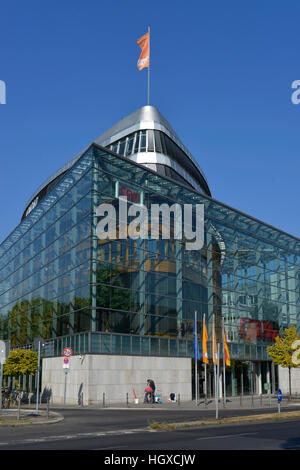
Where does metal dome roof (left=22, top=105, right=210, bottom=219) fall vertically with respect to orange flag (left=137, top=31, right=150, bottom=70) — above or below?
below

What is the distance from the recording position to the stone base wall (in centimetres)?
3750

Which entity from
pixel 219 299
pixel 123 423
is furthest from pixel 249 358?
pixel 123 423

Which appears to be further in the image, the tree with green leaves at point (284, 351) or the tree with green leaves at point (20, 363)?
the tree with green leaves at point (284, 351)

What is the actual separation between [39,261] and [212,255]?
59.0 feet

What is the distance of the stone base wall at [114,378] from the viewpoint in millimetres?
37500

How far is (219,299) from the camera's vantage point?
5203cm

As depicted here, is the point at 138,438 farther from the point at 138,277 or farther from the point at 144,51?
the point at 144,51

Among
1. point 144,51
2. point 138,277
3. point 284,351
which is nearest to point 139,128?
point 144,51

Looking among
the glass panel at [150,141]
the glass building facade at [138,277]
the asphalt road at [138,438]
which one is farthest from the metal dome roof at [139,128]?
the asphalt road at [138,438]

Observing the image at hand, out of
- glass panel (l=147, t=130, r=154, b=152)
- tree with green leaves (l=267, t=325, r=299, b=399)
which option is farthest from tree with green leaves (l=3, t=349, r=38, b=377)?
glass panel (l=147, t=130, r=154, b=152)

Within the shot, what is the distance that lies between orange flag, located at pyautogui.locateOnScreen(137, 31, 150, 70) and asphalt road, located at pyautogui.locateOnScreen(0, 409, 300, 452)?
2001 inches

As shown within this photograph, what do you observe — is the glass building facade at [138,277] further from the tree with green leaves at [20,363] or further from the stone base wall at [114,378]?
the tree with green leaves at [20,363]

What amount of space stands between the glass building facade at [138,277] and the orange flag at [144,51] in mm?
22292

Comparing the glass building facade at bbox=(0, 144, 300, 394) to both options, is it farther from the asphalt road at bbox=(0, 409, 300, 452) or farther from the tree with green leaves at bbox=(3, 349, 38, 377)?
the asphalt road at bbox=(0, 409, 300, 452)
